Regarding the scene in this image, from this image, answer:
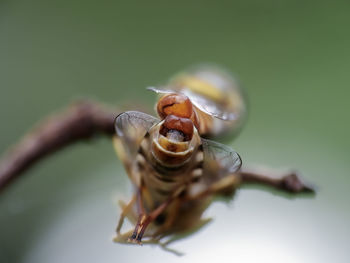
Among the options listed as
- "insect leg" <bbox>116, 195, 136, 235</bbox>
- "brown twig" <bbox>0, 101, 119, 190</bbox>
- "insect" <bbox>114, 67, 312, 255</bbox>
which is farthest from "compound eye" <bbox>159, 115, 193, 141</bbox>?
"brown twig" <bbox>0, 101, 119, 190</bbox>

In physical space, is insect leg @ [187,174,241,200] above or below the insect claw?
below

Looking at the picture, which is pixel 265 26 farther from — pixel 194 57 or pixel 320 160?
pixel 320 160

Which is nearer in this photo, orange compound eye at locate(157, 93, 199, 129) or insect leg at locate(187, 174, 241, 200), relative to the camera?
orange compound eye at locate(157, 93, 199, 129)

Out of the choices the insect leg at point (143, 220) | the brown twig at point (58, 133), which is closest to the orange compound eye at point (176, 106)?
the insect leg at point (143, 220)

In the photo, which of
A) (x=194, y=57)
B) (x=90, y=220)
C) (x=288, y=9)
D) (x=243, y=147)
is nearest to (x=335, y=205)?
(x=243, y=147)

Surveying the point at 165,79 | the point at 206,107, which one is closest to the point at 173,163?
the point at 206,107

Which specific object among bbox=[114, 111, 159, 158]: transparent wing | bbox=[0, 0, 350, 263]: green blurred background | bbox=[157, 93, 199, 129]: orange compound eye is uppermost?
bbox=[157, 93, 199, 129]: orange compound eye

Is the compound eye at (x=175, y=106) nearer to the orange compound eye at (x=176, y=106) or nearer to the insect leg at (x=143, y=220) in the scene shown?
the orange compound eye at (x=176, y=106)

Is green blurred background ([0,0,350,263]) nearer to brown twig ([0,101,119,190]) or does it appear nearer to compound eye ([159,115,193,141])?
brown twig ([0,101,119,190])
